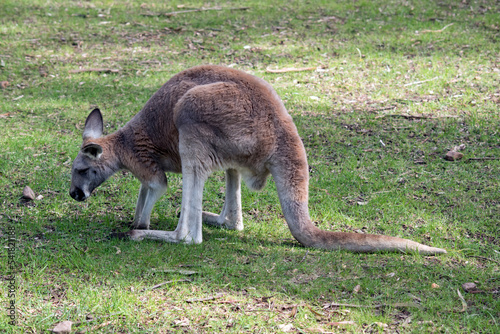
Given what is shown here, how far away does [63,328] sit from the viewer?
282cm

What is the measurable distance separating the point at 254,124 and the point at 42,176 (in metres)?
2.16

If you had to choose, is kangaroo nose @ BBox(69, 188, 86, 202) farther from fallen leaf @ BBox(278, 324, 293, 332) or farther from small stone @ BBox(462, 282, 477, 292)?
small stone @ BBox(462, 282, 477, 292)

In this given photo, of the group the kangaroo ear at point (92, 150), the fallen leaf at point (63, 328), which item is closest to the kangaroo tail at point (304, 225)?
the kangaroo ear at point (92, 150)

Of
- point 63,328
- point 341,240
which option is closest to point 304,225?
point 341,240

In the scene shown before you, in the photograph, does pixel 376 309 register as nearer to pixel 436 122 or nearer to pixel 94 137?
pixel 94 137

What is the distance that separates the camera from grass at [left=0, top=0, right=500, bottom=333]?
3.12m

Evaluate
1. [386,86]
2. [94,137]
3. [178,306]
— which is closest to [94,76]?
[94,137]

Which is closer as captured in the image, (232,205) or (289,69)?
(232,205)

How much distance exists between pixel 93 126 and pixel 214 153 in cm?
112

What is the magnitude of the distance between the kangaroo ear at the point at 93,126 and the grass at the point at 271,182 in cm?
60

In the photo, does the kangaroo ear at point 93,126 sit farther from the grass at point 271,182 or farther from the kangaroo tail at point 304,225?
the kangaroo tail at point 304,225

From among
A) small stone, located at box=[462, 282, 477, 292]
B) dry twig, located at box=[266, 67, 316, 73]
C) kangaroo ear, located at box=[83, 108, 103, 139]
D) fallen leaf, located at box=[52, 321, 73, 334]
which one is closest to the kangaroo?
kangaroo ear, located at box=[83, 108, 103, 139]

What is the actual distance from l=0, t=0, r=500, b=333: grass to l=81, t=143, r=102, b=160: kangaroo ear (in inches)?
20.9

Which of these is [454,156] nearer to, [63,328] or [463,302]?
[463,302]
